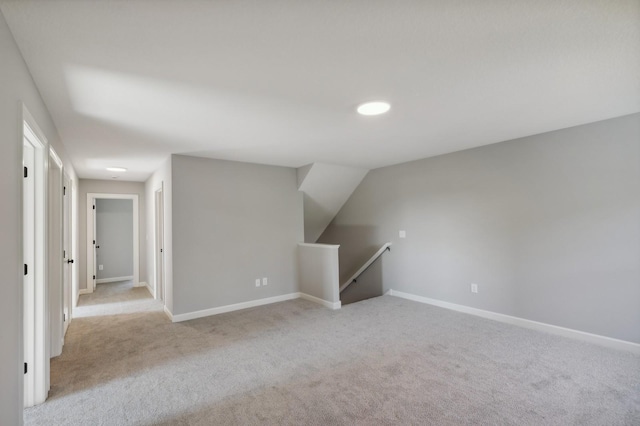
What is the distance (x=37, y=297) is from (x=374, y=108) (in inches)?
118

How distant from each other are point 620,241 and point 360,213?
365 centimetres

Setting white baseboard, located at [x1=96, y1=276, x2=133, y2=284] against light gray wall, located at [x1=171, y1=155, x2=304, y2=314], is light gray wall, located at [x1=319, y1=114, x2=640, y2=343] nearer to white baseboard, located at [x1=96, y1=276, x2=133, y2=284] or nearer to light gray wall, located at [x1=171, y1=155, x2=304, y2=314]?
light gray wall, located at [x1=171, y1=155, x2=304, y2=314]

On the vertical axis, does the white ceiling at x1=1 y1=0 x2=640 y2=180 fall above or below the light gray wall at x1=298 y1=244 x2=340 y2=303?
above

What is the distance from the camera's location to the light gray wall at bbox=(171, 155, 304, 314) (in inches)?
167

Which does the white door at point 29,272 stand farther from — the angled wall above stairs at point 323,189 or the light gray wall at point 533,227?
the light gray wall at point 533,227

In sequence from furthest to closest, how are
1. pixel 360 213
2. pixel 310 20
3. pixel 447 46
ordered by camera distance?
pixel 360 213 → pixel 447 46 → pixel 310 20

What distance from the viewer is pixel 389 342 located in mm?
3277

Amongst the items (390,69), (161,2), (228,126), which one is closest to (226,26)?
(161,2)

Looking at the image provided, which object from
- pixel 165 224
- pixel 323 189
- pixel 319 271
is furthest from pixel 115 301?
pixel 323 189

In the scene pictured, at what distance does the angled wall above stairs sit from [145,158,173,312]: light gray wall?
6.81 feet

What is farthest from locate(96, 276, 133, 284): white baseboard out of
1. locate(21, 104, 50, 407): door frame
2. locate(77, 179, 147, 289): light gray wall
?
locate(21, 104, 50, 407): door frame

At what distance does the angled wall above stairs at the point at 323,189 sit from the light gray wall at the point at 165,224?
207 cm

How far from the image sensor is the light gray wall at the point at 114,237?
23.4ft

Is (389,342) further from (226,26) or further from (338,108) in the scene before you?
(226,26)
